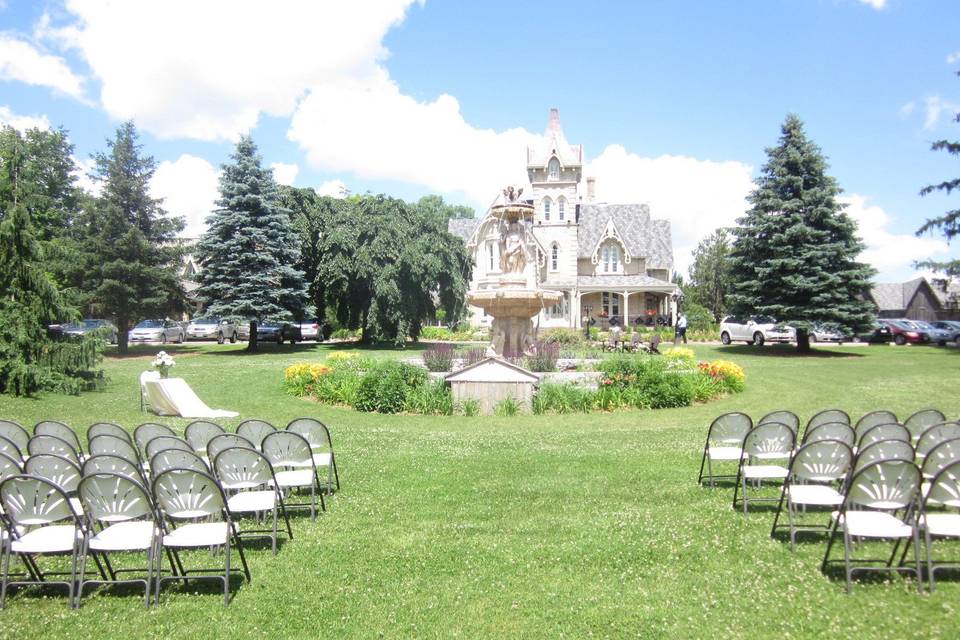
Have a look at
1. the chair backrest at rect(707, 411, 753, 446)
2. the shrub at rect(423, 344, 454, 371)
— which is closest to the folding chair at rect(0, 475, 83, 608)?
the chair backrest at rect(707, 411, 753, 446)

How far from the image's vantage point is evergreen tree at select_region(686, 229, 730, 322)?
58.6 m

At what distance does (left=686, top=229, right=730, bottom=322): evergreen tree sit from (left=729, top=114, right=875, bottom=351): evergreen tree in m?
25.2

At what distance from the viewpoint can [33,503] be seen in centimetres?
504

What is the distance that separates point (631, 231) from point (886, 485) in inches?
2011

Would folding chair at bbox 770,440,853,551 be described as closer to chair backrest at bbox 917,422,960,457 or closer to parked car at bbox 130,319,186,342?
chair backrest at bbox 917,422,960,457

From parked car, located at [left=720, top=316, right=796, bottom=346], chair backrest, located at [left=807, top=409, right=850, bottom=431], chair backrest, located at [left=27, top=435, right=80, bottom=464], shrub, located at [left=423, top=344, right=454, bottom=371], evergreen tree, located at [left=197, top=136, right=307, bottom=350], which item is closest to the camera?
chair backrest, located at [left=27, top=435, right=80, bottom=464]

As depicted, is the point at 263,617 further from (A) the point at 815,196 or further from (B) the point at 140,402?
(A) the point at 815,196

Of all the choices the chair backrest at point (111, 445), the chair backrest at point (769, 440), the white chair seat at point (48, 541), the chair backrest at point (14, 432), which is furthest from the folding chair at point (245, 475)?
the chair backrest at point (769, 440)

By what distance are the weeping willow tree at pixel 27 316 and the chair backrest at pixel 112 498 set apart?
14.4 meters

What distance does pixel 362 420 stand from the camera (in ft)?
47.2

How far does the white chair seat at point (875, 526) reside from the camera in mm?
5055

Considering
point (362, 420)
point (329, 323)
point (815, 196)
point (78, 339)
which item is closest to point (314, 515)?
point (362, 420)

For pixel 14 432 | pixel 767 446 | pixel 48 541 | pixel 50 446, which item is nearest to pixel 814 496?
pixel 767 446

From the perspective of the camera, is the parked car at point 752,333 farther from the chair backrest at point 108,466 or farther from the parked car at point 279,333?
the chair backrest at point 108,466
